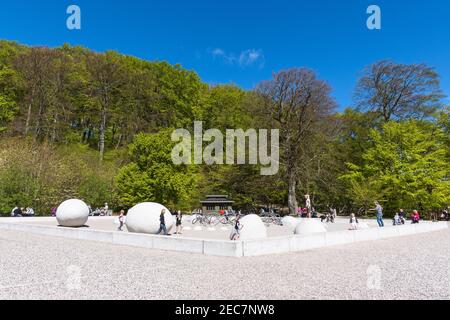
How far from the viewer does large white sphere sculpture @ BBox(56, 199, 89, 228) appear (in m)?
19.8

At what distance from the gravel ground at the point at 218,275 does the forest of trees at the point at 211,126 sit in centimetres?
2284

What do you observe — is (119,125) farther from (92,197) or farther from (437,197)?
(437,197)

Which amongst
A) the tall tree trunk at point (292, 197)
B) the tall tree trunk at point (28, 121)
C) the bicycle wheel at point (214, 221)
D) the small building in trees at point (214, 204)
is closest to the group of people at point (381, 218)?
the bicycle wheel at point (214, 221)

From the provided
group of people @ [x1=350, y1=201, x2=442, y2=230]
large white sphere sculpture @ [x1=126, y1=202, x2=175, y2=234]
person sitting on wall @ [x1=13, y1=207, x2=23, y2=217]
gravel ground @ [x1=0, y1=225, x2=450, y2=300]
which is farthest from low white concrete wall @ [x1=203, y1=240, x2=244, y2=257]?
person sitting on wall @ [x1=13, y1=207, x2=23, y2=217]

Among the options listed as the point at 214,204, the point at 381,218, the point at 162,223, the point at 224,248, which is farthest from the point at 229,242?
the point at 214,204

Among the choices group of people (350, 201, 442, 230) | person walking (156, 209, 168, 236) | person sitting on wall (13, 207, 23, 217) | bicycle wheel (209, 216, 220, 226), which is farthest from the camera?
person sitting on wall (13, 207, 23, 217)

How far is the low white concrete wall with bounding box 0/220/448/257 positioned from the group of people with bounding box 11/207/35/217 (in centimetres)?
1003

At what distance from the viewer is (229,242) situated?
11016 mm

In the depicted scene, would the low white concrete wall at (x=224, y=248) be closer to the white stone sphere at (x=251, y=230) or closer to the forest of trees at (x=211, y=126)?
the white stone sphere at (x=251, y=230)

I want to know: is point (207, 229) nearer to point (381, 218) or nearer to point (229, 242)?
point (381, 218)

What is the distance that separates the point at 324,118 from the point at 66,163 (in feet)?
87.8

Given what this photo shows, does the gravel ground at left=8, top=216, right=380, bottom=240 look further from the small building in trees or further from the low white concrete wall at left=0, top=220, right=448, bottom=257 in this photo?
the small building in trees

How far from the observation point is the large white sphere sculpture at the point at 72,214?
779 inches
